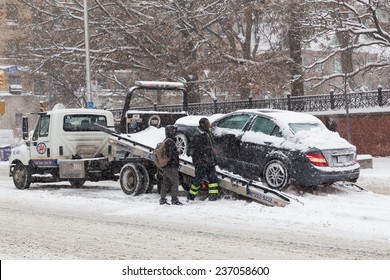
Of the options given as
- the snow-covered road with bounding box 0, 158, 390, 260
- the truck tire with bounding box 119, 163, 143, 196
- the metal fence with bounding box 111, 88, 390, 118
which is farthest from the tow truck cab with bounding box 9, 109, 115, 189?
the metal fence with bounding box 111, 88, 390, 118

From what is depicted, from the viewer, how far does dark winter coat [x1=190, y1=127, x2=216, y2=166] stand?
12945mm

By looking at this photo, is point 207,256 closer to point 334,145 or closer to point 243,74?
point 334,145

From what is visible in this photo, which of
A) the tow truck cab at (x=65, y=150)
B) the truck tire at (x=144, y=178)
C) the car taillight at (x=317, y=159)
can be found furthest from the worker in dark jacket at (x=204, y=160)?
the tow truck cab at (x=65, y=150)

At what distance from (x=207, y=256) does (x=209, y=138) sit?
5121 mm

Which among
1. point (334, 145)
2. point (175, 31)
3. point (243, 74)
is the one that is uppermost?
point (175, 31)

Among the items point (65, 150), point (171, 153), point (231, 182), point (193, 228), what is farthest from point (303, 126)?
point (65, 150)

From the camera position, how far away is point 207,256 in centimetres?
832

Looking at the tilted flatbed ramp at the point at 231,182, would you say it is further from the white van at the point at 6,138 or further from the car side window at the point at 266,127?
the white van at the point at 6,138

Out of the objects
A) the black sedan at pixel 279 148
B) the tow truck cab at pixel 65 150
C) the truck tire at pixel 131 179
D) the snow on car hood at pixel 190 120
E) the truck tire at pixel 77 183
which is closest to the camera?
the black sedan at pixel 279 148

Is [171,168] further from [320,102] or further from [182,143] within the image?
[320,102]

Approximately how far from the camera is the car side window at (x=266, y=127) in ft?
45.8

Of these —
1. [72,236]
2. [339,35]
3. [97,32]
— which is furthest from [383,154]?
[72,236]

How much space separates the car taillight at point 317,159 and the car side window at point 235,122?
2.05m

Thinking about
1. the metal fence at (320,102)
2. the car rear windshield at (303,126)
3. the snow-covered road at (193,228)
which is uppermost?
the metal fence at (320,102)
